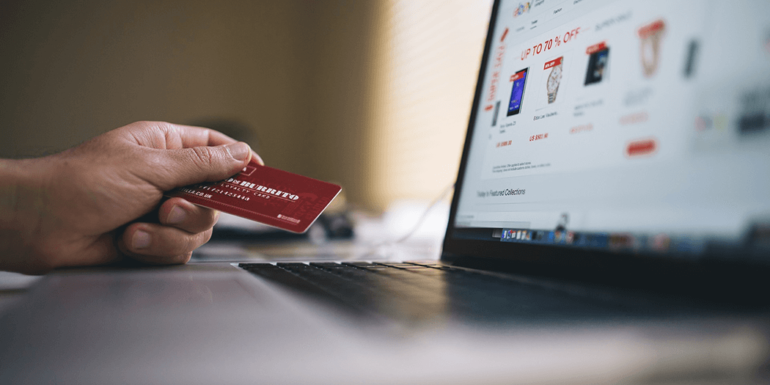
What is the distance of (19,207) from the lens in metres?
0.56

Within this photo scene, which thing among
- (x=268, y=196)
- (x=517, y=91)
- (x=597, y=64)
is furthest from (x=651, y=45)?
(x=268, y=196)

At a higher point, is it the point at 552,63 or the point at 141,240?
the point at 552,63

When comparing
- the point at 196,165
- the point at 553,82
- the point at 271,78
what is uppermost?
the point at 271,78

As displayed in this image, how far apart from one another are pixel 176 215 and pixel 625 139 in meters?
0.54

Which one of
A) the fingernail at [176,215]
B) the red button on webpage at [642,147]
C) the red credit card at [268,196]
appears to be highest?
the red button on webpage at [642,147]

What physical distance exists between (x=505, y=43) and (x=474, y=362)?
1.77ft

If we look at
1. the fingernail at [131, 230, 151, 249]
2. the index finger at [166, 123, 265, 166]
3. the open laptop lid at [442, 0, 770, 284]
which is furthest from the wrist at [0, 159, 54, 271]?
the open laptop lid at [442, 0, 770, 284]

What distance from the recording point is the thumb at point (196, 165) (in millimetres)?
592

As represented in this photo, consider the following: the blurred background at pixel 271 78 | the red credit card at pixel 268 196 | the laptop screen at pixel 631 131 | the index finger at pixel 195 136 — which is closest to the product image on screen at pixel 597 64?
the laptop screen at pixel 631 131

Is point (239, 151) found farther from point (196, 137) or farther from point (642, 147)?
point (642, 147)

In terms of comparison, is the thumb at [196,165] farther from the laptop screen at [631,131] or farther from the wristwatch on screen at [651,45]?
the wristwatch on screen at [651,45]

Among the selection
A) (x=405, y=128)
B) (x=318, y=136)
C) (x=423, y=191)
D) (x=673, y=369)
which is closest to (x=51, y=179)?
(x=673, y=369)

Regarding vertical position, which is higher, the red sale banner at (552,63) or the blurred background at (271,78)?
the blurred background at (271,78)

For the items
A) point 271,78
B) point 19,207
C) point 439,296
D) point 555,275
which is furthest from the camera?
point 271,78
